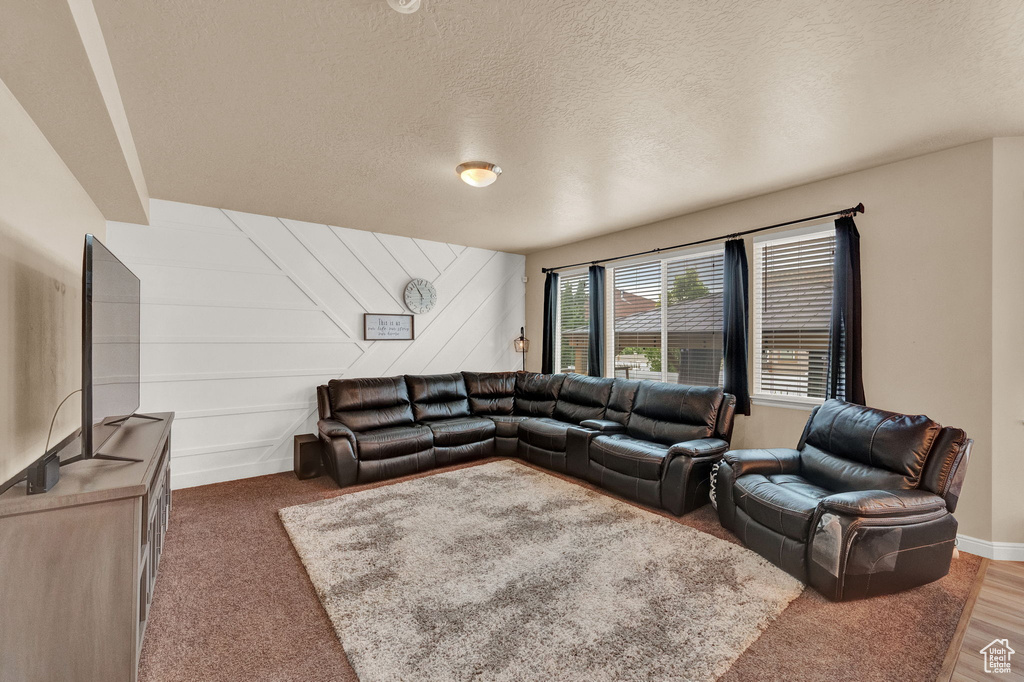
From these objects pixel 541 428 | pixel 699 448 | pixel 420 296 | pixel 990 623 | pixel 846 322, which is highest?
pixel 420 296

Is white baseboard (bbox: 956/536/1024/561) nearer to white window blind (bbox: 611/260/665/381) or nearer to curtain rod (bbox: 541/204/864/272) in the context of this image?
curtain rod (bbox: 541/204/864/272)

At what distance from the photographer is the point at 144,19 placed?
1.72 m

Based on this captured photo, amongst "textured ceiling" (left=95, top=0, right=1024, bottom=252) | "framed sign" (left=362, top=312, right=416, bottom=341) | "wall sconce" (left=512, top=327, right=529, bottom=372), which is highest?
"textured ceiling" (left=95, top=0, right=1024, bottom=252)

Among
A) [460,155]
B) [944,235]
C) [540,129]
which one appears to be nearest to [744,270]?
[944,235]

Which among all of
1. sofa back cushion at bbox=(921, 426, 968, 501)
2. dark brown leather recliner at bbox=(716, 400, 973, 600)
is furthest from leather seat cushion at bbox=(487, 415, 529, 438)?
sofa back cushion at bbox=(921, 426, 968, 501)

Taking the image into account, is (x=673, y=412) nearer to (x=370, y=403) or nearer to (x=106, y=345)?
(x=370, y=403)

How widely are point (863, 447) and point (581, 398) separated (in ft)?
8.99

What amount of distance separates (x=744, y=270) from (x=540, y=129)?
243 cm

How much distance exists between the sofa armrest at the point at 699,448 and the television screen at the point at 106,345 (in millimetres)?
3470

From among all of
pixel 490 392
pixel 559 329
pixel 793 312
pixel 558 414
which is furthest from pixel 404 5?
pixel 559 329

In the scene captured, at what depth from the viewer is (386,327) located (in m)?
5.33

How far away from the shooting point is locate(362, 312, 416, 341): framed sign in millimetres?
5177

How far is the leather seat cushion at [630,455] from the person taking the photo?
3.56m

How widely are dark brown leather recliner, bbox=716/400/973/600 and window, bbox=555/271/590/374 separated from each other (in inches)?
115
